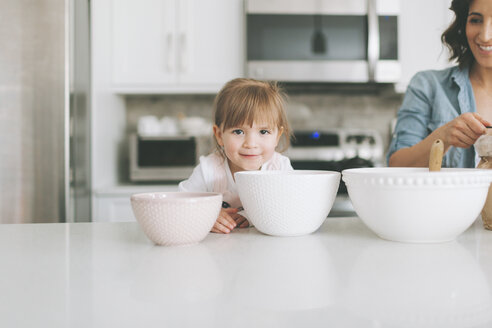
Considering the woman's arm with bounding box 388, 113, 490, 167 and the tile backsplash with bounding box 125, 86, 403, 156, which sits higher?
the tile backsplash with bounding box 125, 86, 403, 156

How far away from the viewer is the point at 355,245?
2.02ft

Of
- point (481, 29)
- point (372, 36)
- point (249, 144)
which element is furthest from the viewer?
point (372, 36)

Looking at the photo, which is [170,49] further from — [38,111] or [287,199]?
[287,199]

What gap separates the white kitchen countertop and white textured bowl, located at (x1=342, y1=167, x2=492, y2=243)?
0.08ft

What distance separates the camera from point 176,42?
242cm

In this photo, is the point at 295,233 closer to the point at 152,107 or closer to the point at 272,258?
the point at 272,258

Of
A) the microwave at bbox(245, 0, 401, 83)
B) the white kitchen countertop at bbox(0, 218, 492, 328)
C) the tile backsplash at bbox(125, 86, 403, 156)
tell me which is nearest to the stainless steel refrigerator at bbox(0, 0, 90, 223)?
the tile backsplash at bbox(125, 86, 403, 156)

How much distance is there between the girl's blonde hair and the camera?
1.05m

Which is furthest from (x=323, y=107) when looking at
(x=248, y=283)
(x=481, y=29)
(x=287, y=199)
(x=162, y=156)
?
(x=248, y=283)

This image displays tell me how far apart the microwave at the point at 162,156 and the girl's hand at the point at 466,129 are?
1.59m

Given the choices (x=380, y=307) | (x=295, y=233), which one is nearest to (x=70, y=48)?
(x=295, y=233)

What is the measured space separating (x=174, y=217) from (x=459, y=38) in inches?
45.6

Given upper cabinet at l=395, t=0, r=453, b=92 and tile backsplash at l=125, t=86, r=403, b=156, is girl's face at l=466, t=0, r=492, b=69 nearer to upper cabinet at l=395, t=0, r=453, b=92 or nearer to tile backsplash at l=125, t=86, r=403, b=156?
upper cabinet at l=395, t=0, r=453, b=92

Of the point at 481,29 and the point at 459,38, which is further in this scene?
the point at 459,38
